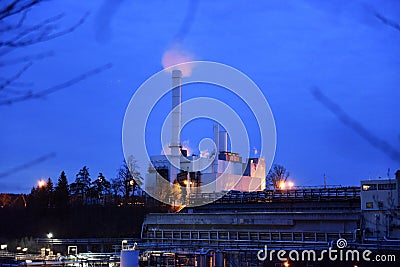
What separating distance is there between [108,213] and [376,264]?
39.9m

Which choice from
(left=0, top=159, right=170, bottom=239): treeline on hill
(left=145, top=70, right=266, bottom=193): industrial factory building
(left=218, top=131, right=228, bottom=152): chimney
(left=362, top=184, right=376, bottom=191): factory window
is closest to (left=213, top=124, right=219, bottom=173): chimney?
(left=145, top=70, right=266, bottom=193): industrial factory building

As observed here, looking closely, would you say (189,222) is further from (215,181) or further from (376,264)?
(376,264)

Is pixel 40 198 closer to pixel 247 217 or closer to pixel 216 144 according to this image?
pixel 216 144

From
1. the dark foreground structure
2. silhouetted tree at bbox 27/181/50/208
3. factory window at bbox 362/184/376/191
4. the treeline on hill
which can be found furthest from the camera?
silhouetted tree at bbox 27/181/50/208

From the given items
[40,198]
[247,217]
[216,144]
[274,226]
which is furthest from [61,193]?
[274,226]

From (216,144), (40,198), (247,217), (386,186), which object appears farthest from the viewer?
(216,144)

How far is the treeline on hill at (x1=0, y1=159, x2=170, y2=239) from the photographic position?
4886cm

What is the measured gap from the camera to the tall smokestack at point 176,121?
187 ft

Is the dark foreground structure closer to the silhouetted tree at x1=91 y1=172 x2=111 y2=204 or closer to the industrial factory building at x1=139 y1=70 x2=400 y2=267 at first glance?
the industrial factory building at x1=139 y1=70 x2=400 y2=267

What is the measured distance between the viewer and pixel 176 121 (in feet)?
196

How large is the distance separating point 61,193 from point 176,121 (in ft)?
50.3

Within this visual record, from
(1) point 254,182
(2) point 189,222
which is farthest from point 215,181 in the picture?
(2) point 189,222

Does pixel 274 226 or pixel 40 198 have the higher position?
pixel 40 198

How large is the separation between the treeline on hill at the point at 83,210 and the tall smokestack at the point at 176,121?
507 centimetres
